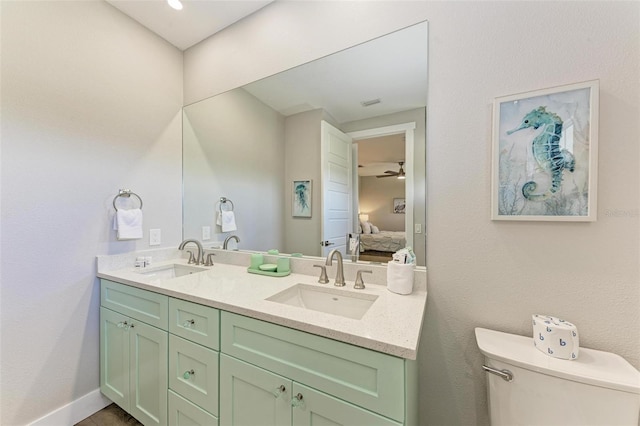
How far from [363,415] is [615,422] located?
77 cm

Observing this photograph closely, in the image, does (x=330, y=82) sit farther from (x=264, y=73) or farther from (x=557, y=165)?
(x=557, y=165)

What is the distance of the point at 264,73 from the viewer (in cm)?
175

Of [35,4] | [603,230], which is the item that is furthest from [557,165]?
[35,4]

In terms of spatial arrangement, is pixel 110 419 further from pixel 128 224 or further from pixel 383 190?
pixel 383 190

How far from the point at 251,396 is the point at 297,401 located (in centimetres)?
23

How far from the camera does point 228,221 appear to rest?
201 centimetres

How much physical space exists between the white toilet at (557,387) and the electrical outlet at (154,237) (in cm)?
219

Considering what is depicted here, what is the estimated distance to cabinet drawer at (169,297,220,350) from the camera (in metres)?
1.11

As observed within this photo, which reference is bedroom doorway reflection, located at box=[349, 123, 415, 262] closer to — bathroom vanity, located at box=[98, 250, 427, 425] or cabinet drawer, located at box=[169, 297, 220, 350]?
bathroom vanity, located at box=[98, 250, 427, 425]

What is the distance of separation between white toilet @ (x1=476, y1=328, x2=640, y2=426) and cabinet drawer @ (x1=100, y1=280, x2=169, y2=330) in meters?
1.51

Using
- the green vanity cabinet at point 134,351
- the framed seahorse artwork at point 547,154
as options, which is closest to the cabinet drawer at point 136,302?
the green vanity cabinet at point 134,351

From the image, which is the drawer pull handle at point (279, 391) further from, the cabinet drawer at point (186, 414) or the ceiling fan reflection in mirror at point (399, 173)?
the ceiling fan reflection in mirror at point (399, 173)

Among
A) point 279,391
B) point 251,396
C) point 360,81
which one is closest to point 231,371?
point 251,396

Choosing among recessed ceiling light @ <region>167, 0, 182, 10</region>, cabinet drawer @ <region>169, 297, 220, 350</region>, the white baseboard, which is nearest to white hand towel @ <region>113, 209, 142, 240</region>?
cabinet drawer @ <region>169, 297, 220, 350</region>
